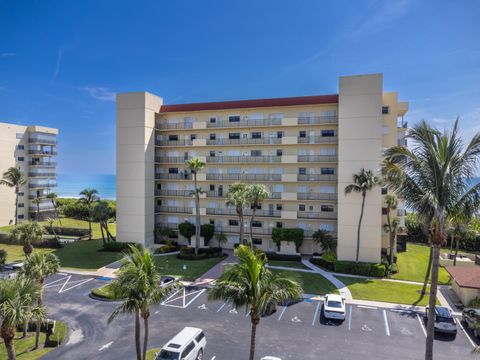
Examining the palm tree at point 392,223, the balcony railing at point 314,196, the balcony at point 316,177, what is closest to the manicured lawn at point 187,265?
the balcony railing at point 314,196

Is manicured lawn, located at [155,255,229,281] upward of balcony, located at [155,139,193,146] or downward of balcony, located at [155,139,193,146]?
downward

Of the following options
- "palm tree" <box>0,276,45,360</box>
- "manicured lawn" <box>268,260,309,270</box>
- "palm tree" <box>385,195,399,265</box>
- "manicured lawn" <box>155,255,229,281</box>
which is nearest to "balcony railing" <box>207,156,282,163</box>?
"manicured lawn" <box>268,260,309,270</box>

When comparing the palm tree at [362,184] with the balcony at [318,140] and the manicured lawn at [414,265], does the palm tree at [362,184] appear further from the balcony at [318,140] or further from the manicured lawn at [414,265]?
the balcony at [318,140]

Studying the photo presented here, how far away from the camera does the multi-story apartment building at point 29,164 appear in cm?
5806

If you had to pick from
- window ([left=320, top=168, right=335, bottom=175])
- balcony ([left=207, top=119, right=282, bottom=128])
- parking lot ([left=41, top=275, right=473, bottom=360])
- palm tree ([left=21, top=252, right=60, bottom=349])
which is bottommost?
parking lot ([left=41, top=275, right=473, bottom=360])

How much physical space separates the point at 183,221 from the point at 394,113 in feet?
108

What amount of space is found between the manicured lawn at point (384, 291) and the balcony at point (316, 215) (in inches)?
383

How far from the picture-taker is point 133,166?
148 feet

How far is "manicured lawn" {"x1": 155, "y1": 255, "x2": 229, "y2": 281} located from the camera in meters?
34.3

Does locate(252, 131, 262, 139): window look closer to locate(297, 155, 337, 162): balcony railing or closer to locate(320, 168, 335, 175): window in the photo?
locate(297, 155, 337, 162): balcony railing

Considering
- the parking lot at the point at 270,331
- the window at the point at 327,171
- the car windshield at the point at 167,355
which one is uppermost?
the window at the point at 327,171

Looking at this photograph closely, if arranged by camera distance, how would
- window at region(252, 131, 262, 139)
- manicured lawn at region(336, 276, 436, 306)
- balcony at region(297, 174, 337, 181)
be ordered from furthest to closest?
window at region(252, 131, 262, 139)
balcony at region(297, 174, 337, 181)
manicured lawn at region(336, 276, 436, 306)

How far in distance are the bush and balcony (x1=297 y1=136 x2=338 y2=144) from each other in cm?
1581

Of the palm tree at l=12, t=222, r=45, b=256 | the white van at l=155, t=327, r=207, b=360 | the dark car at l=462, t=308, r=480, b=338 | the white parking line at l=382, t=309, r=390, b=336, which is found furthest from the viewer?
the palm tree at l=12, t=222, r=45, b=256
